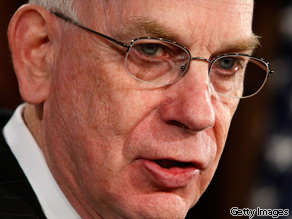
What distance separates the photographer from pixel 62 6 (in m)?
1.85

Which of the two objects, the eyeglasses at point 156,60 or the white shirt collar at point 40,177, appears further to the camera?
the white shirt collar at point 40,177

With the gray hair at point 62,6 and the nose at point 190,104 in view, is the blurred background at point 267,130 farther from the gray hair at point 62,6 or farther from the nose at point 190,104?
the nose at point 190,104

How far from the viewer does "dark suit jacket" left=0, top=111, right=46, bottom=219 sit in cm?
181

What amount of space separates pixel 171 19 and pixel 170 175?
1.84 feet

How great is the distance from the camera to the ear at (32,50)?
1901mm

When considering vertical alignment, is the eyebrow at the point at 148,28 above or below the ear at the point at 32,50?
above

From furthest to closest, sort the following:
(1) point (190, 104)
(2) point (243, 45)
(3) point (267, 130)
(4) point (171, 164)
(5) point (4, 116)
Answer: (3) point (267, 130), (5) point (4, 116), (2) point (243, 45), (4) point (171, 164), (1) point (190, 104)

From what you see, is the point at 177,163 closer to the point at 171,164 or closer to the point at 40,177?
the point at 171,164

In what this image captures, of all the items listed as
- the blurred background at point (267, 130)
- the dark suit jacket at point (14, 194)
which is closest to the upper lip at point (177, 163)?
the dark suit jacket at point (14, 194)

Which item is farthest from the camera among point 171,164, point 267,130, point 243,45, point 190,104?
point 267,130

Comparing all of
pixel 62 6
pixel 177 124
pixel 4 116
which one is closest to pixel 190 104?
pixel 177 124

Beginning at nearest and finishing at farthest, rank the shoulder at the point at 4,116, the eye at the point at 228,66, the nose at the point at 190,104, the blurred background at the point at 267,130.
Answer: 1. the nose at the point at 190,104
2. the eye at the point at 228,66
3. the shoulder at the point at 4,116
4. the blurred background at the point at 267,130

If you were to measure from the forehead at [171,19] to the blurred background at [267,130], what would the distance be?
2416 mm

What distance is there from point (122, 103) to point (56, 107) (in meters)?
0.30
